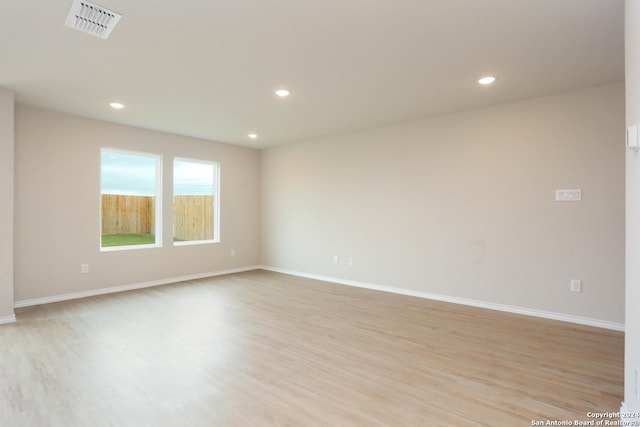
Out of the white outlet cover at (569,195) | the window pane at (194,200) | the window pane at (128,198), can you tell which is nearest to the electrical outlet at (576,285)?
the white outlet cover at (569,195)

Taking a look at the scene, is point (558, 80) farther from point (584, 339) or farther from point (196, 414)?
point (196, 414)

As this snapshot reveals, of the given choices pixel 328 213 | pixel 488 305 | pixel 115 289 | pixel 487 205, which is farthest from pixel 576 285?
pixel 115 289

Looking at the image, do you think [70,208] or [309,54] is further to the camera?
[70,208]

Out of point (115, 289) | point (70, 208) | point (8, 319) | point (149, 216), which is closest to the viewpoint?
point (8, 319)

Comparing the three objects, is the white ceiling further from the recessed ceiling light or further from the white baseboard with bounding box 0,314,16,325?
the white baseboard with bounding box 0,314,16,325

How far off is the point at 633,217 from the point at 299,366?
89.9 inches

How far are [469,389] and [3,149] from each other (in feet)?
16.3

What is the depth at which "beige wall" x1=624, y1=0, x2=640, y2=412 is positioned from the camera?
1541 millimetres

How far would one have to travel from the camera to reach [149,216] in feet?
18.1

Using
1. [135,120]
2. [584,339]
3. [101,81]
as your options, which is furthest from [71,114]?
[584,339]

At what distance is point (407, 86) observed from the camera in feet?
11.2

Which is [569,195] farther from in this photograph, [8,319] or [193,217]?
[8,319]

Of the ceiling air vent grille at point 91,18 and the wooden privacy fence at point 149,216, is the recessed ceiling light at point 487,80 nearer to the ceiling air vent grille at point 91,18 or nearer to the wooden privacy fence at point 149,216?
the ceiling air vent grille at point 91,18

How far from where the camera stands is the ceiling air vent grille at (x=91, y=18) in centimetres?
209
